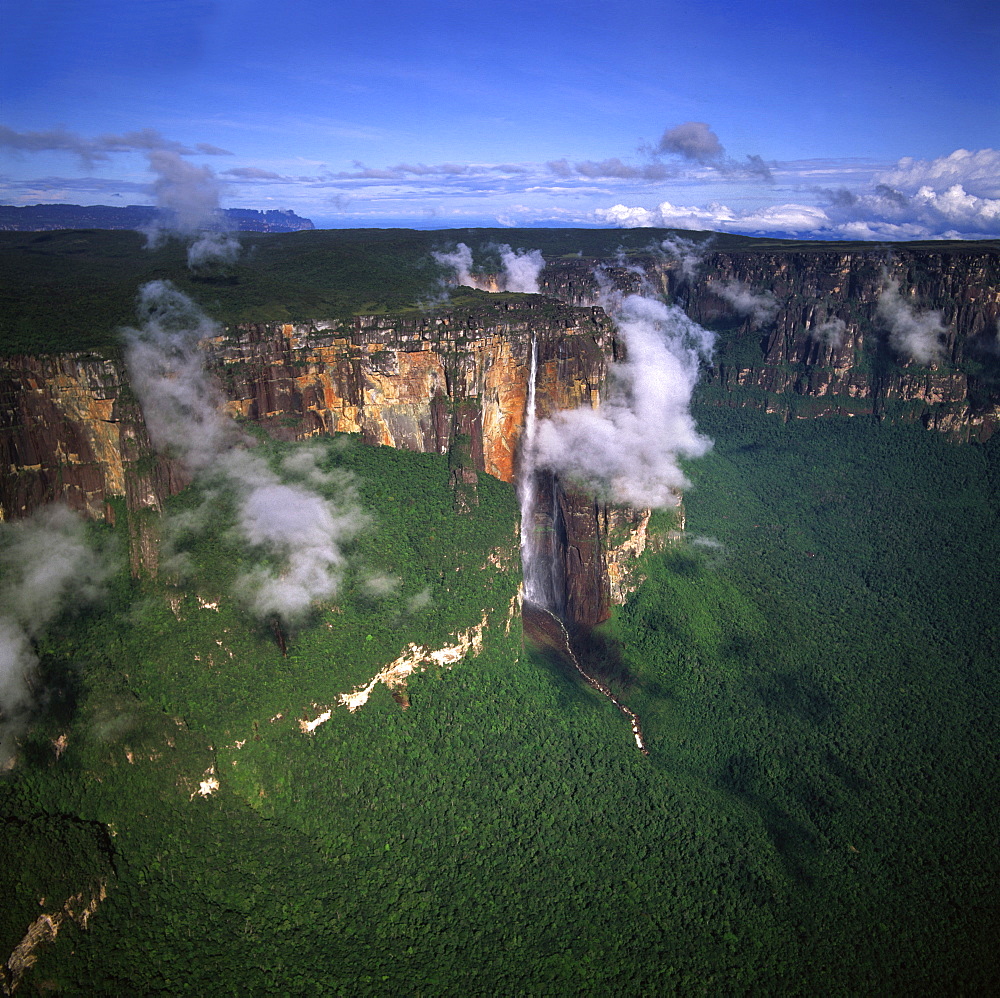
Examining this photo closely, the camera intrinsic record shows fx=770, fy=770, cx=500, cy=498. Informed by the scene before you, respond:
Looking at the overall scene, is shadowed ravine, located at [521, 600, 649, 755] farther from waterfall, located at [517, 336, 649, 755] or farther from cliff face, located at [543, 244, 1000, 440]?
cliff face, located at [543, 244, 1000, 440]

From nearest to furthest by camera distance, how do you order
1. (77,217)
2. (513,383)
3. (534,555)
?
(513,383), (534,555), (77,217)

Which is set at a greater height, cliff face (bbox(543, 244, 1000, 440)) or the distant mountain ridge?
the distant mountain ridge

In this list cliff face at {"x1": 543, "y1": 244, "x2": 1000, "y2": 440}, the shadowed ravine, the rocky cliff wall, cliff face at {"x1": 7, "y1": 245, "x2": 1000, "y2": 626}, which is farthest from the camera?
cliff face at {"x1": 543, "y1": 244, "x2": 1000, "y2": 440}

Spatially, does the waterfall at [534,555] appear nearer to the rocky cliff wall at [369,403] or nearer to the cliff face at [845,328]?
the rocky cliff wall at [369,403]

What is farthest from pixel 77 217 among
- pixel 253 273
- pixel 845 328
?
pixel 845 328

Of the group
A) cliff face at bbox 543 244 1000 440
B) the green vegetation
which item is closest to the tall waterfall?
the green vegetation

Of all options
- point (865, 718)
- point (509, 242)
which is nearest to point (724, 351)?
point (509, 242)

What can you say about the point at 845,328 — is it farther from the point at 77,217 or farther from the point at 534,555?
the point at 77,217
